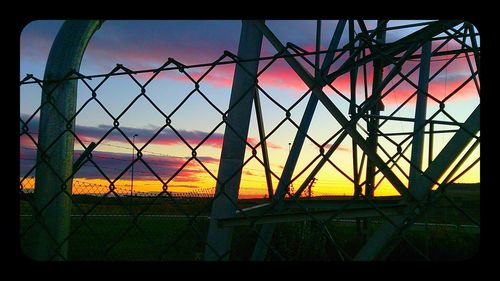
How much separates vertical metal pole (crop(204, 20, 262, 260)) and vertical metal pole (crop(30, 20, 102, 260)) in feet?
2.13

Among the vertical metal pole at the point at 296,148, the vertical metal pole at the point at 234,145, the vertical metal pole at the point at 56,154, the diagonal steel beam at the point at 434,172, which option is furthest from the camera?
the vertical metal pole at the point at 296,148

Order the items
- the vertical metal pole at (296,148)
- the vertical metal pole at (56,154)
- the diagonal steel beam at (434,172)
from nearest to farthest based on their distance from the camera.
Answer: the diagonal steel beam at (434,172) < the vertical metal pole at (56,154) < the vertical metal pole at (296,148)

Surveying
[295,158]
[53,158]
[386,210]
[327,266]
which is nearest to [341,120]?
[386,210]

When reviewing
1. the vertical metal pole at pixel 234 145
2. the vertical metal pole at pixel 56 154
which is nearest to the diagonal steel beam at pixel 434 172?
the vertical metal pole at pixel 234 145

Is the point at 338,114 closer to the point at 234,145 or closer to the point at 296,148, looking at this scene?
the point at 234,145

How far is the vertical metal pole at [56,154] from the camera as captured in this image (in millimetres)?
1929

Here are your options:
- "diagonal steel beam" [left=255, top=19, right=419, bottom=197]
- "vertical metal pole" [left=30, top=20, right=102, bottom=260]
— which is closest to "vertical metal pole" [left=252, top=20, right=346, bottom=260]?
"diagonal steel beam" [left=255, top=19, right=419, bottom=197]

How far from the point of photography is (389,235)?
205 cm

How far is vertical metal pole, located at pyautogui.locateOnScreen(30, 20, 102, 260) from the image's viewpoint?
1.93 m

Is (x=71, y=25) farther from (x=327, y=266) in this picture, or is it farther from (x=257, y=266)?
(x=327, y=266)

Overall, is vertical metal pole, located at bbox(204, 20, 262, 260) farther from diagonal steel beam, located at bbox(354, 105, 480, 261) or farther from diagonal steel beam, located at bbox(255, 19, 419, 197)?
diagonal steel beam, located at bbox(354, 105, 480, 261)

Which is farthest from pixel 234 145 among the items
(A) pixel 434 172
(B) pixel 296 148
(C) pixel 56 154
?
(B) pixel 296 148

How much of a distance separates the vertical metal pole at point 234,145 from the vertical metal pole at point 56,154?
0.65 m

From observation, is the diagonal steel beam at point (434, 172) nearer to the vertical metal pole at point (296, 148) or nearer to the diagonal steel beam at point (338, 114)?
the diagonal steel beam at point (338, 114)
